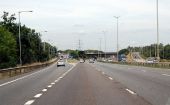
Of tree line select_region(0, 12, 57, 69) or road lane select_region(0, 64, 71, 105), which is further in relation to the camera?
tree line select_region(0, 12, 57, 69)

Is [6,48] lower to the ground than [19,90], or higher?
higher

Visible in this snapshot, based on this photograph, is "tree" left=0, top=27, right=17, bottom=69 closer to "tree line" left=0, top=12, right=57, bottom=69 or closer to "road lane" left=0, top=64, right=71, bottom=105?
"tree line" left=0, top=12, right=57, bottom=69

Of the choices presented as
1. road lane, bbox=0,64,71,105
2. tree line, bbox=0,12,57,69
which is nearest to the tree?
tree line, bbox=0,12,57,69

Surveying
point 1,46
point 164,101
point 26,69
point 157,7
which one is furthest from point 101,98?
point 1,46

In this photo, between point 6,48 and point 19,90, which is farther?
point 6,48

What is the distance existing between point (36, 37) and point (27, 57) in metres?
35.1

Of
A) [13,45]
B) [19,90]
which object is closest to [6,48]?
[13,45]

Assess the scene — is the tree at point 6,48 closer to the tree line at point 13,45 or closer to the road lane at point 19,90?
the tree line at point 13,45

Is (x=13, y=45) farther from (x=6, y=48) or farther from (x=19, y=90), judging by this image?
(x=19, y=90)

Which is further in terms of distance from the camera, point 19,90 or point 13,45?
point 13,45

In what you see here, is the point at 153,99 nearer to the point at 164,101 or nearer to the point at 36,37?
the point at 164,101

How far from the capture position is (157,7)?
79.0 metres

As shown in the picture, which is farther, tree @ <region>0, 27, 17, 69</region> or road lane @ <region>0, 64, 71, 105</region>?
tree @ <region>0, 27, 17, 69</region>

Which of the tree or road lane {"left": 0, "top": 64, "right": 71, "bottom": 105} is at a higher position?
the tree
